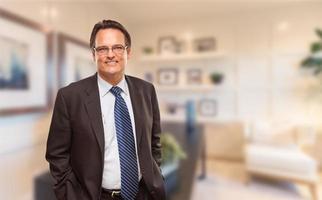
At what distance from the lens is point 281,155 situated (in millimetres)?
2238

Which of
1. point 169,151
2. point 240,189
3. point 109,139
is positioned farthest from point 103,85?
point 240,189

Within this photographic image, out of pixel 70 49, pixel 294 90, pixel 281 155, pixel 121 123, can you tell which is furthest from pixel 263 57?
pixel 121 123

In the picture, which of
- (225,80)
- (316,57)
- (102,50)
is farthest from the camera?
(225,80)

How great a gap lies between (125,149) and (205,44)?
286cm

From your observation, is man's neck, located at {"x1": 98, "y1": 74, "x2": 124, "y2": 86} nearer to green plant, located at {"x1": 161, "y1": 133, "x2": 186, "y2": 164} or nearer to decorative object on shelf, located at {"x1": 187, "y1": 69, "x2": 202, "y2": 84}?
green plant, located at {"x1": 161, "y1": 133, "x2": 186, "y2": 164}

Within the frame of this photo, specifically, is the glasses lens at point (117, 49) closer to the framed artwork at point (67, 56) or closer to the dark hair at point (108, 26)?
the dark hair at point (108, 26)

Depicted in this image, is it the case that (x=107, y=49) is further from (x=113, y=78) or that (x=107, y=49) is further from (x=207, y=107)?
(x=207, y=107)

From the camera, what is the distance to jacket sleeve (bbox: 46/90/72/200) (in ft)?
1.73

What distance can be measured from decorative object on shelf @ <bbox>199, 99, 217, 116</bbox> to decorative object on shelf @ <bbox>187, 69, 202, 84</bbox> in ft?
0.99

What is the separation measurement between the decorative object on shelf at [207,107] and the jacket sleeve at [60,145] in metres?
2.67

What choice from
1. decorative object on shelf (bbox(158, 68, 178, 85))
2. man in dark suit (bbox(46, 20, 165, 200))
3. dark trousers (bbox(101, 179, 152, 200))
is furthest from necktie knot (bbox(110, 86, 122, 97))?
decorative object on shelf (bbox(158, 68, 178, 85))

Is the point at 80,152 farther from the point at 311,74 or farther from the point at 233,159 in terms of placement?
the point at 311,74

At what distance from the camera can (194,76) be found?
3.12m

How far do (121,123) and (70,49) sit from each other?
885mm
